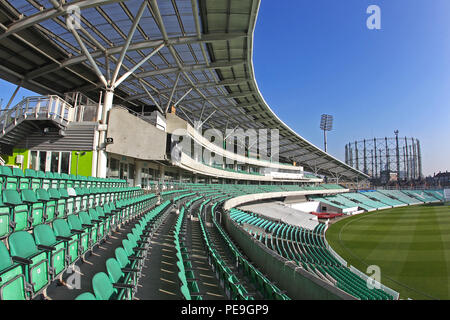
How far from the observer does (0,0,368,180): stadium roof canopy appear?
11.1 meters

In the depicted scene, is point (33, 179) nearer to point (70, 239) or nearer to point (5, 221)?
point (5, 221)

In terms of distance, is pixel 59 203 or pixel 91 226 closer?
pixel 91 226

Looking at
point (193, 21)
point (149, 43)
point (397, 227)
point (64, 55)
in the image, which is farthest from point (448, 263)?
point (64, 55)

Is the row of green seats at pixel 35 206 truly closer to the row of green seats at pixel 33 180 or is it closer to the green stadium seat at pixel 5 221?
the green stadium seat at pixel 5 221

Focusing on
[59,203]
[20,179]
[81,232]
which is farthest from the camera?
[20,179]

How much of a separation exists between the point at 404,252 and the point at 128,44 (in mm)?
22912

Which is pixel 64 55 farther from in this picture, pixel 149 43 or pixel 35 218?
pixel 35 218

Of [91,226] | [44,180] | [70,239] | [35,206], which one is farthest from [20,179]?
[70,239]

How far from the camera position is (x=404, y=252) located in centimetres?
1830

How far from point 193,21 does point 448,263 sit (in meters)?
21.2

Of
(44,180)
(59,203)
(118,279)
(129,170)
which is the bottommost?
(118,279)

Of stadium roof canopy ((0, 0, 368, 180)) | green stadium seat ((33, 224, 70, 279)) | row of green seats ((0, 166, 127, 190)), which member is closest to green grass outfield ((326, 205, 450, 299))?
green stadium seat ((33, 224, 70, 279))

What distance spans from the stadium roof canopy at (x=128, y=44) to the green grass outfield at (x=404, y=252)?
50.1 ft

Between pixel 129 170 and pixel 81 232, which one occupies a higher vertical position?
pixel 129 170
